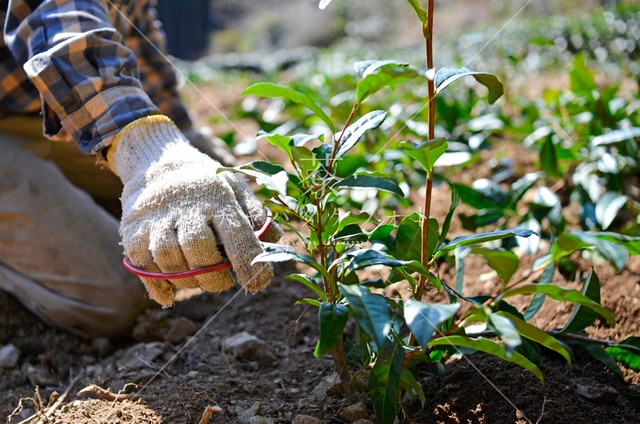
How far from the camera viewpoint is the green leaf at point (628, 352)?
126 cm

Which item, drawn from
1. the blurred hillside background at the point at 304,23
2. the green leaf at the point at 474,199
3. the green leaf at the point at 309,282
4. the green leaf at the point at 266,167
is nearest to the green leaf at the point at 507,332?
the green leaf at the point at 309,282

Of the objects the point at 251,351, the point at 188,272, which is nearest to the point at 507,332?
the point at 188,272

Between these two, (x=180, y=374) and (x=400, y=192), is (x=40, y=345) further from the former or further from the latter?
(x=400, y=192)

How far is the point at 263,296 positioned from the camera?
1836 mm

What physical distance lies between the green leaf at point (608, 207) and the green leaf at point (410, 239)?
30.2 inches

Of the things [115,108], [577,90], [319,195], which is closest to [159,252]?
[319,195]

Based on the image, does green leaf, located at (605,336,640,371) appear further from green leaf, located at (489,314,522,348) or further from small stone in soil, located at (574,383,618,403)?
green leaf, located at (489,314,522,348)

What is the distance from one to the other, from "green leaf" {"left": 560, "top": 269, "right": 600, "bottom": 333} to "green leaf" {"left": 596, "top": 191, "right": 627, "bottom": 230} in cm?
54

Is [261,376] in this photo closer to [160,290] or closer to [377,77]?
[160,290]

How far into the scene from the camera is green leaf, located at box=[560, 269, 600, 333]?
125cm

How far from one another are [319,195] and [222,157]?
58.0 inches

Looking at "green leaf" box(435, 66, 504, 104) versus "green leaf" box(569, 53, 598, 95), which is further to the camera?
"green leaf" box(569, 53, 598, 95)

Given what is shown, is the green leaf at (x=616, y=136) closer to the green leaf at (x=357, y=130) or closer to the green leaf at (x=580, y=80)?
the green leaf at (x=580, y=80)

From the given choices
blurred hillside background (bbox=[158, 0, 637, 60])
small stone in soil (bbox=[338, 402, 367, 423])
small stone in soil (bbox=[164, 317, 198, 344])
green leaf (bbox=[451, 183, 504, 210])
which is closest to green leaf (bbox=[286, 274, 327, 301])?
small stone in soil (bbox=[338, 402, 367, 423])
